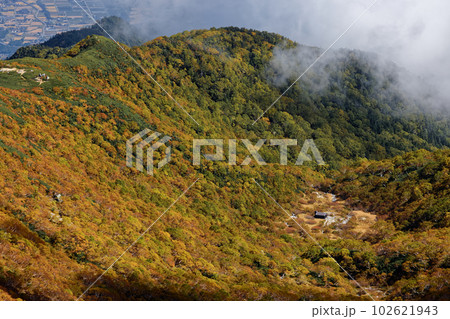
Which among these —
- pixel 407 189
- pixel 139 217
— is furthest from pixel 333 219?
pixel 139 217

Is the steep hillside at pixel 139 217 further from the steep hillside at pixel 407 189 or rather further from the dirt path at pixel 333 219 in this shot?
the steep hillside at pixel 407 189

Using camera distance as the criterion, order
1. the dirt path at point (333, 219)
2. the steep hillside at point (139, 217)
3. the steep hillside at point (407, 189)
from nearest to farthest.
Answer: the steep hillside at point (139, 217) → the steep hillside at point (407, 189) → the dirt path at point (333, 219)

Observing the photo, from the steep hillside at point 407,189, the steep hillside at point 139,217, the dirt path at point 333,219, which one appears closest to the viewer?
the steep hillside at point 139,217

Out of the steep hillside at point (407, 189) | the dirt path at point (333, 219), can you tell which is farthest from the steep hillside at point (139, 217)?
the steep hillside at point (407, 189)

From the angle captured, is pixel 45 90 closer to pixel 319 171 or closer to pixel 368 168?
pixel 368 168

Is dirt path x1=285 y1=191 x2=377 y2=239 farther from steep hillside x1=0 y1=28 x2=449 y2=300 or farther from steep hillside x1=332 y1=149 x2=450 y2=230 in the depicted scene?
steep hillside x1=332 y1=149 x2=450 y2=230

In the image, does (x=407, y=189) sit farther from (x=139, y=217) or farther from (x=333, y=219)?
(x=139, y=217)

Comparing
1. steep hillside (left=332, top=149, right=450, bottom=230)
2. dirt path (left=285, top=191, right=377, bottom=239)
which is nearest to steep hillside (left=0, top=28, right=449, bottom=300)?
dirt path (left=285, top=191, right=377, bottom=239)

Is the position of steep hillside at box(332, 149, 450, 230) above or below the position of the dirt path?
above

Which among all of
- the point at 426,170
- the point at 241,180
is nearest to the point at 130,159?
the point at 241,180
